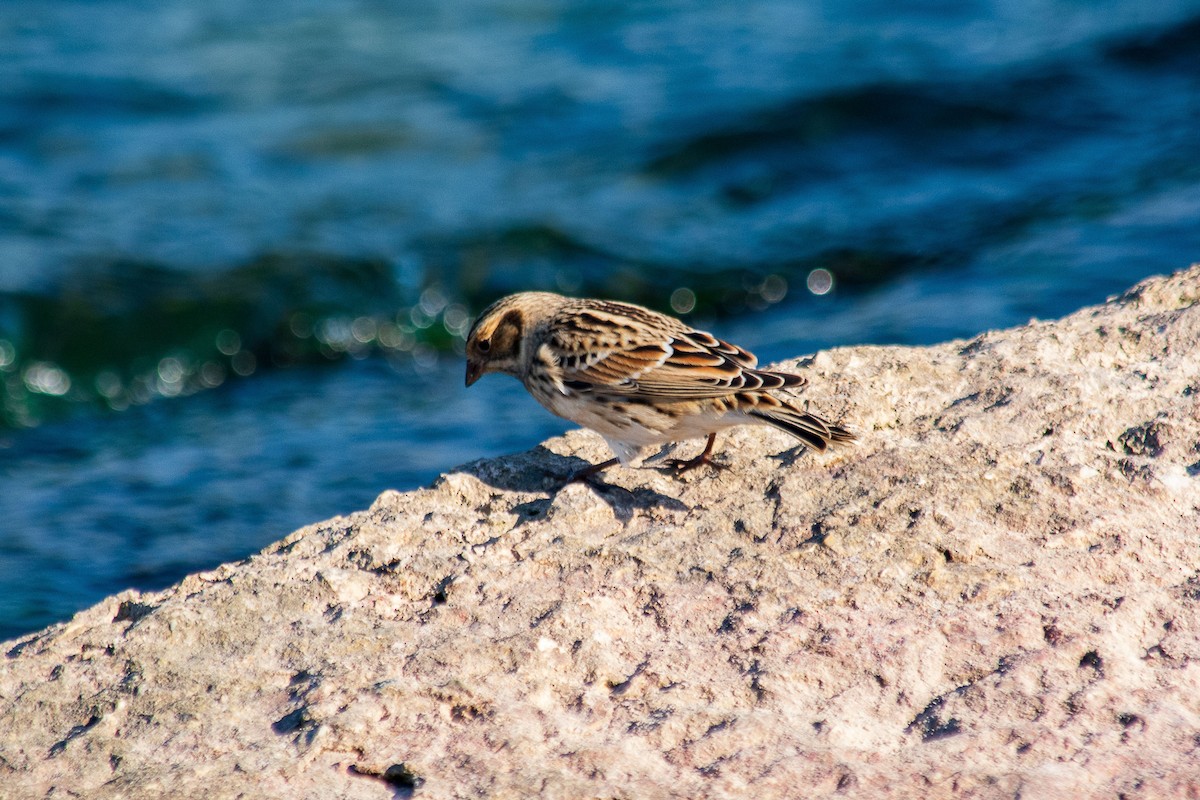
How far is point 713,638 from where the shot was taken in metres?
4.20

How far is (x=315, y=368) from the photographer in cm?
1176

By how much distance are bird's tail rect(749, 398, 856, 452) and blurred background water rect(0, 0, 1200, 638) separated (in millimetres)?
4315

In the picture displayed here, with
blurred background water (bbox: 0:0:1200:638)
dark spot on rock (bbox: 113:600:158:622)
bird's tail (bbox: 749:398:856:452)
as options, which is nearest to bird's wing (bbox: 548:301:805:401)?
bird's tail (bbox: 749:398:856:452)

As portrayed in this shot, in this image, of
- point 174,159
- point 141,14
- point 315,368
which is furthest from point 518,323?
point 141,14

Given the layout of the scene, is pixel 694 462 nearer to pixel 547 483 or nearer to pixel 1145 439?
pixel 547 483

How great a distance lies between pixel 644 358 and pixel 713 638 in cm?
182

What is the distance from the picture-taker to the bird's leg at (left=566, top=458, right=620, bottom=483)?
521 cm

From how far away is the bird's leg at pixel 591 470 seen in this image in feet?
17.1

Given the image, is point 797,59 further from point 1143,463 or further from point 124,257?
point 1143,463

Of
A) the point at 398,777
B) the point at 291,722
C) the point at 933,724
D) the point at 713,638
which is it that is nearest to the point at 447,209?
the point at 713,638

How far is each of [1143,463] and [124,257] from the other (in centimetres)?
1080

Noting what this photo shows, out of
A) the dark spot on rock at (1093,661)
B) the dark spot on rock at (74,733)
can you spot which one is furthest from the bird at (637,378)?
the dark spot on rock at (74,733)

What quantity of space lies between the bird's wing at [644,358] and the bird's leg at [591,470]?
0.29m

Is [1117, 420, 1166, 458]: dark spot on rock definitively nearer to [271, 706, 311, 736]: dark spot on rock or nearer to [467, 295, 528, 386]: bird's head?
[467, 295, 528, 386]: bird's head
